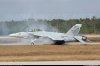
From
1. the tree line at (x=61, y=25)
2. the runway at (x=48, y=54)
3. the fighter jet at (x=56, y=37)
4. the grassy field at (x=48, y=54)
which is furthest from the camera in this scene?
the tree line at (x=61, y=25)

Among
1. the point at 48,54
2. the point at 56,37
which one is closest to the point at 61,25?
the point at 56,37

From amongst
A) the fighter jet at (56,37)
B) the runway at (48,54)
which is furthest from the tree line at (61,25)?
the runway at (48,54)

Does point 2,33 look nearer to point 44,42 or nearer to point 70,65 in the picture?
point 44,42

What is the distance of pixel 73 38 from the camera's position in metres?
48.1

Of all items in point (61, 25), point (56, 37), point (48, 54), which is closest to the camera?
point (48, 54)

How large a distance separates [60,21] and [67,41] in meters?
40.6

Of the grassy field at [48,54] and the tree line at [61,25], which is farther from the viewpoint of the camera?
the tree line at [61,25]

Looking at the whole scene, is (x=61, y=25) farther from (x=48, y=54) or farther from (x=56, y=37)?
(x=48, y=54)

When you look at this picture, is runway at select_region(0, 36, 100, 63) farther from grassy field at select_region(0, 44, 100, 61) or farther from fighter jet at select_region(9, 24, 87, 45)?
fighter jet at select_region(9, 24, 87, 45)

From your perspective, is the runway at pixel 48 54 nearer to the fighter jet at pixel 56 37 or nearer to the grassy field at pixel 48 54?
the grassy field at pixel 48 54

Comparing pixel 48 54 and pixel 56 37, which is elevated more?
pixel 48 54

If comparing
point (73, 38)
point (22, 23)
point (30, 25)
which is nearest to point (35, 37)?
point (73, 38)

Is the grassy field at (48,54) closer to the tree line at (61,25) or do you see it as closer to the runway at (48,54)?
the runway at (48,54)

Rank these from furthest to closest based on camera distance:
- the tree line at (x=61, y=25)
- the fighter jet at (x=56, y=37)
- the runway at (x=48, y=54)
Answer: the tree line at (x=61, y=25) → the fighter jet at (x=56, y=37) → the runway at (x=48, y=54)
